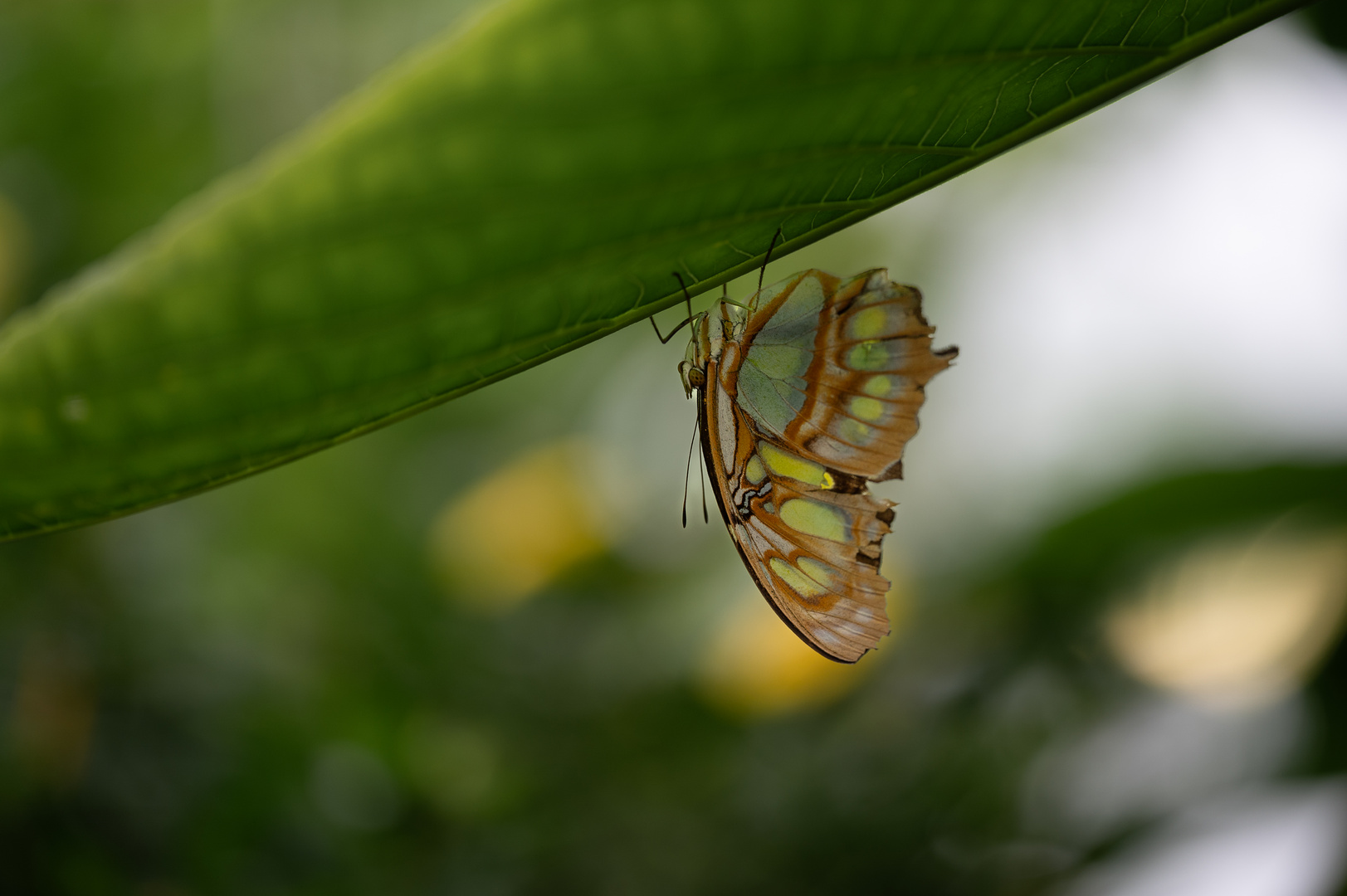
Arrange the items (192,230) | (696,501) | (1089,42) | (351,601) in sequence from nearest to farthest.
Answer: (192,230) → (1089,42) → (351,601) → (696,501)

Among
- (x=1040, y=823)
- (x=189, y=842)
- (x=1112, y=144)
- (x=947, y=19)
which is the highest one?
(x=1112, y=144)

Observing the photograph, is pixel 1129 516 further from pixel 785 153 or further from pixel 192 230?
pixel 192 230

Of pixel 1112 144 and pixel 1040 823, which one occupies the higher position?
pixel 1112 144

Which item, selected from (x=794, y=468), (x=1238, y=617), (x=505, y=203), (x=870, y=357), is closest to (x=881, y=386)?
(x=870, y=357)

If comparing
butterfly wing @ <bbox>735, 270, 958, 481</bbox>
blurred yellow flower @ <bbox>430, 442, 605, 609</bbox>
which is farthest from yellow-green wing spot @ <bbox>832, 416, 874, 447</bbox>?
blurred yellow flower @ <bbox>430, 442, 605, 609</bbox>

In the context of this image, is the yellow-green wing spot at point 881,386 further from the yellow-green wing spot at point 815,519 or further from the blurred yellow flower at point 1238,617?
the blurred yellow flower at point 1238,617

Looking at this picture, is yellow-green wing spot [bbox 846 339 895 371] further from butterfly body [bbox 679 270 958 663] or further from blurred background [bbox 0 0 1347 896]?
blurred background [bbox 0 0 1347 896]

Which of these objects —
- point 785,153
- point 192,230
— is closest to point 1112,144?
point 785,153

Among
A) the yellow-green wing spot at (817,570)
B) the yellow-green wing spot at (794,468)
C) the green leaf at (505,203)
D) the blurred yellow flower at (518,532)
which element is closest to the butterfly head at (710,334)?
the yellow-green wing spot at (794,468)
